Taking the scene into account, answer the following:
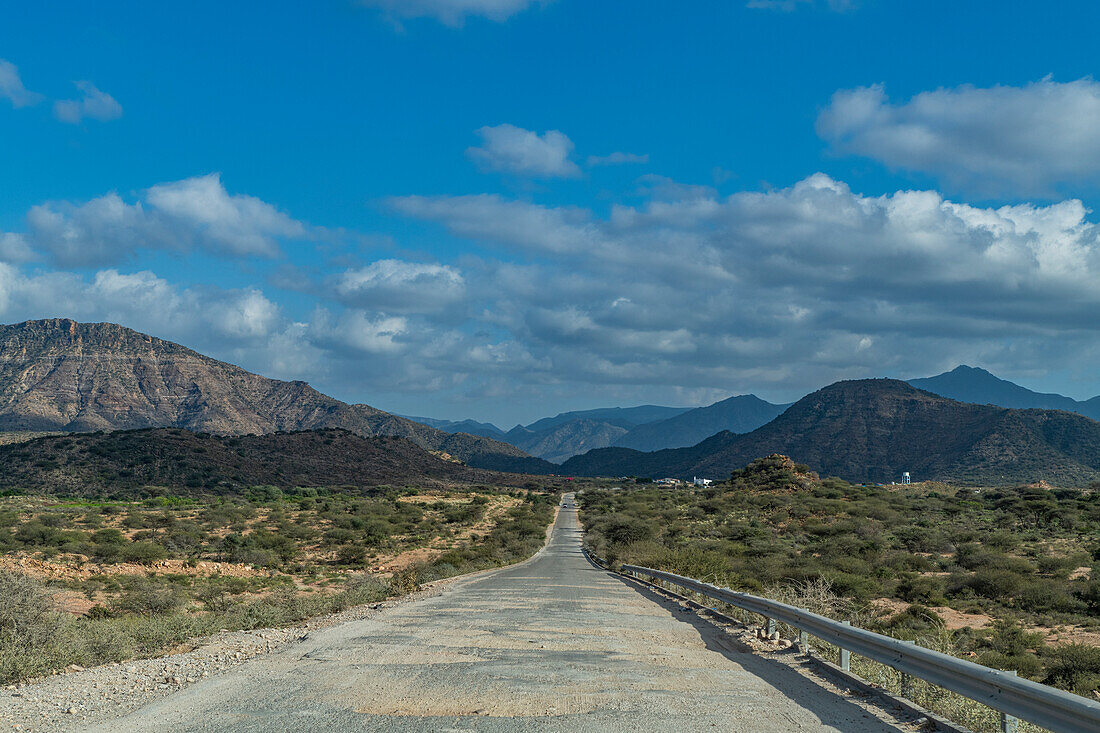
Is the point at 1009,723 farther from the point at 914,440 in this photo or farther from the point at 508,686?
the point at 914,440

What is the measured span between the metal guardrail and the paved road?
63 centimetres

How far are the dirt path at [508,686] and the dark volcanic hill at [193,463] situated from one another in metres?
69.4

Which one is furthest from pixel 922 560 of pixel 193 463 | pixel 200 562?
pixel 193 463

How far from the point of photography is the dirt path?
6152 millimetres

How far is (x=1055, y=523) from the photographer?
154 feet

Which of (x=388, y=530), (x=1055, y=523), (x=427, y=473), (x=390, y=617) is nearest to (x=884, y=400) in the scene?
(x=427, y=473)

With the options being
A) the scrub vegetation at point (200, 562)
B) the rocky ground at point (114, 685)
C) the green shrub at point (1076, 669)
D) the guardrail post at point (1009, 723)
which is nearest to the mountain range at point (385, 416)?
the scrub vegetation at point (200, 562)

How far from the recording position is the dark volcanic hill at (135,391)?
148 meters

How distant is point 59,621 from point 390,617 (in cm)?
487

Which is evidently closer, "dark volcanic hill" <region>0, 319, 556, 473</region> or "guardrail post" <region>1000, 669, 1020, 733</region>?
"guardrail post" <region>1000, 669, 1020, 733</region>

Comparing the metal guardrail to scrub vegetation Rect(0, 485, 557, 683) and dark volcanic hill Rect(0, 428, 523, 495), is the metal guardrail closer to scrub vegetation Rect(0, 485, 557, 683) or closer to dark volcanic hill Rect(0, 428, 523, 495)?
scrub vegetation Rect(0, 485, 557, 683)

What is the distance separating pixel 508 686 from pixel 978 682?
13.0 ft

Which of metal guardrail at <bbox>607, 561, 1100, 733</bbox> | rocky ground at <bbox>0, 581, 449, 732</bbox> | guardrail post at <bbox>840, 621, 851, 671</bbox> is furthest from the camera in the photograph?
guardrail post at <bbox>840, 621, 851, 671</bbox>

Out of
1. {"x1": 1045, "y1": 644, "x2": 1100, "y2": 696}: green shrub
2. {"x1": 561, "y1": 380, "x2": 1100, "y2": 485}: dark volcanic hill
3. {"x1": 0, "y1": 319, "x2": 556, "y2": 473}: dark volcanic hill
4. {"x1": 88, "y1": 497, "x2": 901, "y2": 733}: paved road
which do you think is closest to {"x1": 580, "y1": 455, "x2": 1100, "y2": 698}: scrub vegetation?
{"x1": 1045, "y1": 644, "x2": 1100, "y2": 696}: green shrub
